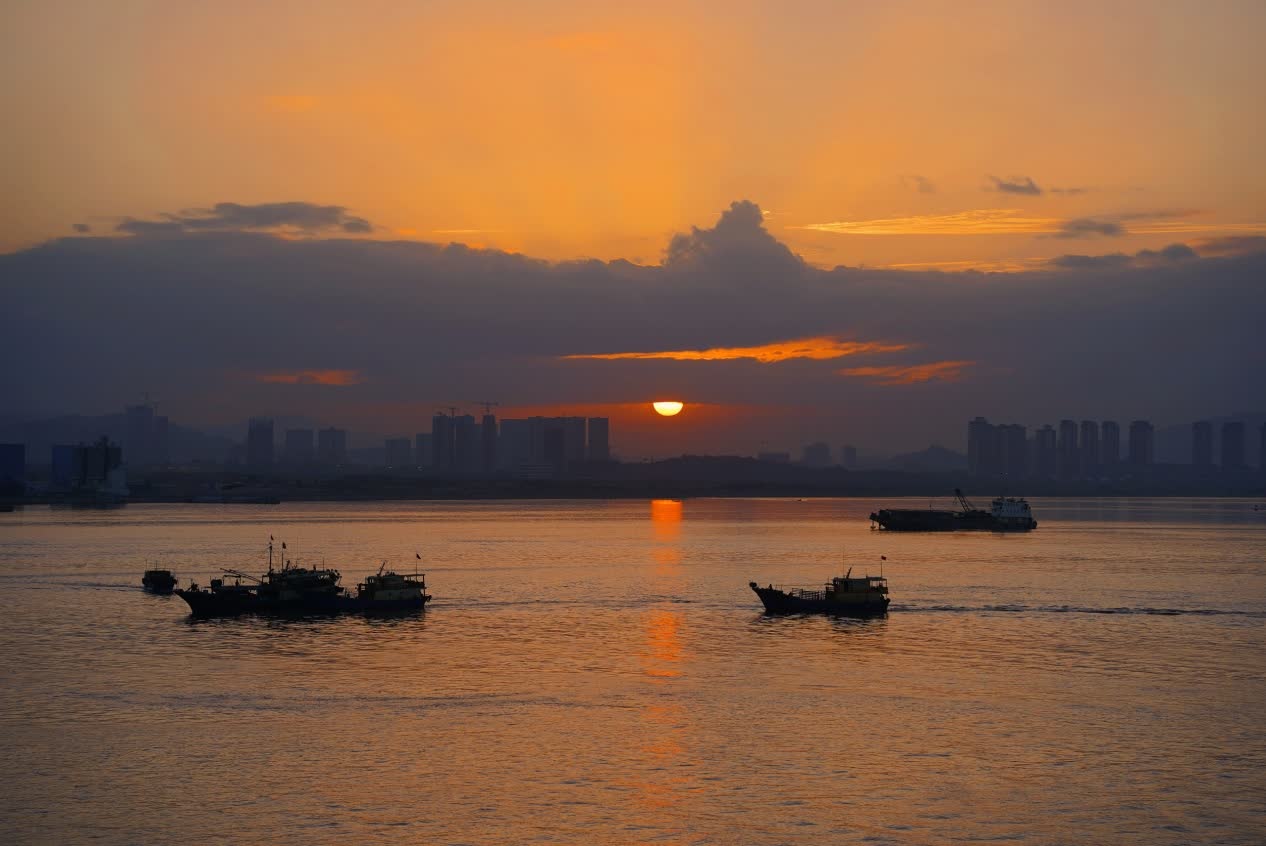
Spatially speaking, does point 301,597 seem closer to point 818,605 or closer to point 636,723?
point 818,605

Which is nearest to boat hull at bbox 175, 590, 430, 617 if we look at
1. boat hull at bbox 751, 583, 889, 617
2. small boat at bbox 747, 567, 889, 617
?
boat hull at bbox 751, 583, 889, 617

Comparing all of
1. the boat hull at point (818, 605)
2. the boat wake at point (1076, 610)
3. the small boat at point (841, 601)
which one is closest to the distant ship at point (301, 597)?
the boat hull at point (818, 605)

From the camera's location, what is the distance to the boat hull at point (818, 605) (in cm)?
9831

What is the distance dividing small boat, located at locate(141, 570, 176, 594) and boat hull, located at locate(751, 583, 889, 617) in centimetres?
5493

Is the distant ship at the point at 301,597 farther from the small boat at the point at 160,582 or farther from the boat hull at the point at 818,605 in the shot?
the boat hull at the point at 818,605

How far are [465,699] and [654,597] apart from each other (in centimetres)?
5037

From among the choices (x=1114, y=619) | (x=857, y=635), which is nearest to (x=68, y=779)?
(x=857, y=635)

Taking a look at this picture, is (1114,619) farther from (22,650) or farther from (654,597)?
(22,650)

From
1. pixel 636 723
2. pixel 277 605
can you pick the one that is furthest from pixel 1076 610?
pixel 277 605

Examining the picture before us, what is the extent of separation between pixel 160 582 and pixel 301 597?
23.4 meters

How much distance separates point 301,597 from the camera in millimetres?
98562

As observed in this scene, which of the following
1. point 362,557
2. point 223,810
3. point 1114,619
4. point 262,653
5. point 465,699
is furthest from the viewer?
point 362,557

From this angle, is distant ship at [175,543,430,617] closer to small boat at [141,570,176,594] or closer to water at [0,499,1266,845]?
water at [0,499,1266,845]

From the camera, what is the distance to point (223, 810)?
4309cm
